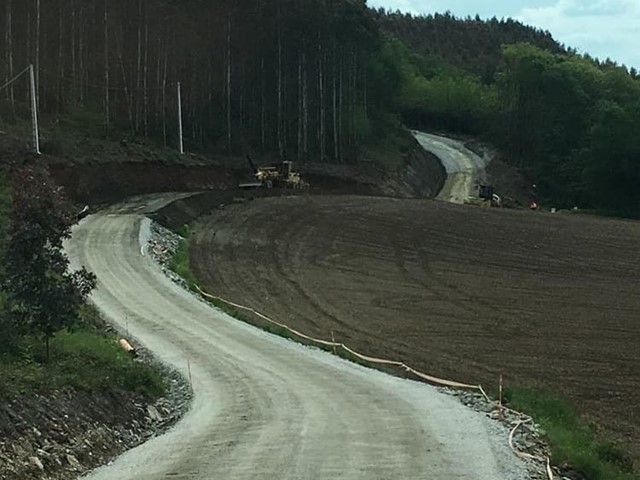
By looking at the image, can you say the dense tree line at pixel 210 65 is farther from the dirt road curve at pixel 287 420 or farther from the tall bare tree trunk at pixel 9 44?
the dirt road curve at pixel 287 420

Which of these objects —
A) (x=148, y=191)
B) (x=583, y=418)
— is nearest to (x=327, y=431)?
(x=583, y=418)

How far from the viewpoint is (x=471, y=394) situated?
19.9 m

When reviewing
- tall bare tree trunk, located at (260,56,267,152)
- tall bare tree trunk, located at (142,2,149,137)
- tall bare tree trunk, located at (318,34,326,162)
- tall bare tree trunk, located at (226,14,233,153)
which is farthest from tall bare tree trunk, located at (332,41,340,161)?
tall bare tree trunk, located at (142,2,149,137)

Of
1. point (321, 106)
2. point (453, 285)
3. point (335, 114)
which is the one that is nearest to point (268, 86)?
point (321, 106)

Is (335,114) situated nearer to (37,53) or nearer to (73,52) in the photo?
(73,52)

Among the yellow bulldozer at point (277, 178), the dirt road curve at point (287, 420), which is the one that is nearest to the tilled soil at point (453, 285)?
the dirt road curve at point (287, 420)

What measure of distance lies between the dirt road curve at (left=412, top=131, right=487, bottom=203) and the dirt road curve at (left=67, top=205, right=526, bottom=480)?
55.4m

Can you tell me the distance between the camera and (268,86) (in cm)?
7981

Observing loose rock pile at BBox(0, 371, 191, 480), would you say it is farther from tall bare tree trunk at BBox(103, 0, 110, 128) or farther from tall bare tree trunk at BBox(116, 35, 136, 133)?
tall bare tree trunk at BBox(116, 35, 136, 133)

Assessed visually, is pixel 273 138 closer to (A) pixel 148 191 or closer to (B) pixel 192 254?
(A) pixel 148 191

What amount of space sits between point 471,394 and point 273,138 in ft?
198

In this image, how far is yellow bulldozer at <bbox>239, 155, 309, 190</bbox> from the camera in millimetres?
63938

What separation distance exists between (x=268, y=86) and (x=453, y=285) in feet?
151

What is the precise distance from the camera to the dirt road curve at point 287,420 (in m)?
12.6
